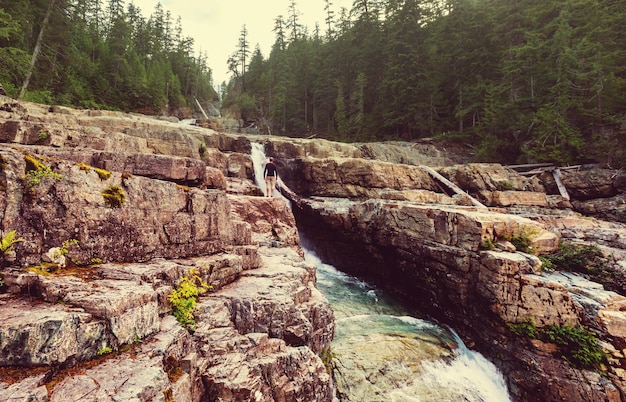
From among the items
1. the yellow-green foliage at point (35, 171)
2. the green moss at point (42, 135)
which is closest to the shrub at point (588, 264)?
the yellow-green foliage at point (35, 171)

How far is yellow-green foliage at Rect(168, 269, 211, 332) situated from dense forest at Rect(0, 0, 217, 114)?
2691 centimetres

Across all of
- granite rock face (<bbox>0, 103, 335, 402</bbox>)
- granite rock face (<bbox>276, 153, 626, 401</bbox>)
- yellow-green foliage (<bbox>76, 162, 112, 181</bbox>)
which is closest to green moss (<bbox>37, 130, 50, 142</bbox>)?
granite rock face (<bbox>0, 103, 335, 402</bbox>)

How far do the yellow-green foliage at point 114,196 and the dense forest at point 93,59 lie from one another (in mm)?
25214

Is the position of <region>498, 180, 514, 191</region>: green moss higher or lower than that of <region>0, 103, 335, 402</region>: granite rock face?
higher

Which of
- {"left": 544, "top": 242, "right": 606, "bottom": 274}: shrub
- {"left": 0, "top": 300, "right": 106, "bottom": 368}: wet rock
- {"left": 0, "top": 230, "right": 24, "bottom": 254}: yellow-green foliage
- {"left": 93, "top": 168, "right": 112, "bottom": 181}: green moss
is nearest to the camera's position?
{"left": 0, "top": 300, "right": 106, "bottom": 368}: wet rock

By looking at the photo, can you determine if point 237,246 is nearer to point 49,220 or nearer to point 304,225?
point 49,220

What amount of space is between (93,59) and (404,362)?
183 ft

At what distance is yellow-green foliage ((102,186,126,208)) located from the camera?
16.2 feet

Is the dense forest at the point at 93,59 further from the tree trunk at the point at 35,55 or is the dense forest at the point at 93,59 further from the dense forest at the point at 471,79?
the dense forest at the point at 471,79

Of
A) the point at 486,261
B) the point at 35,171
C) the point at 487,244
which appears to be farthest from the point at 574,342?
the point at 35,171

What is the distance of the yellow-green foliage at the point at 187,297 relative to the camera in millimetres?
4496

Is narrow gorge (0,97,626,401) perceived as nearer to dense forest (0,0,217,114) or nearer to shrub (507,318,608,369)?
shrub (507,318,608,369)

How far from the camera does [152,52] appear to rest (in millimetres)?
55312

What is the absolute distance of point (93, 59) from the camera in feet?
137
